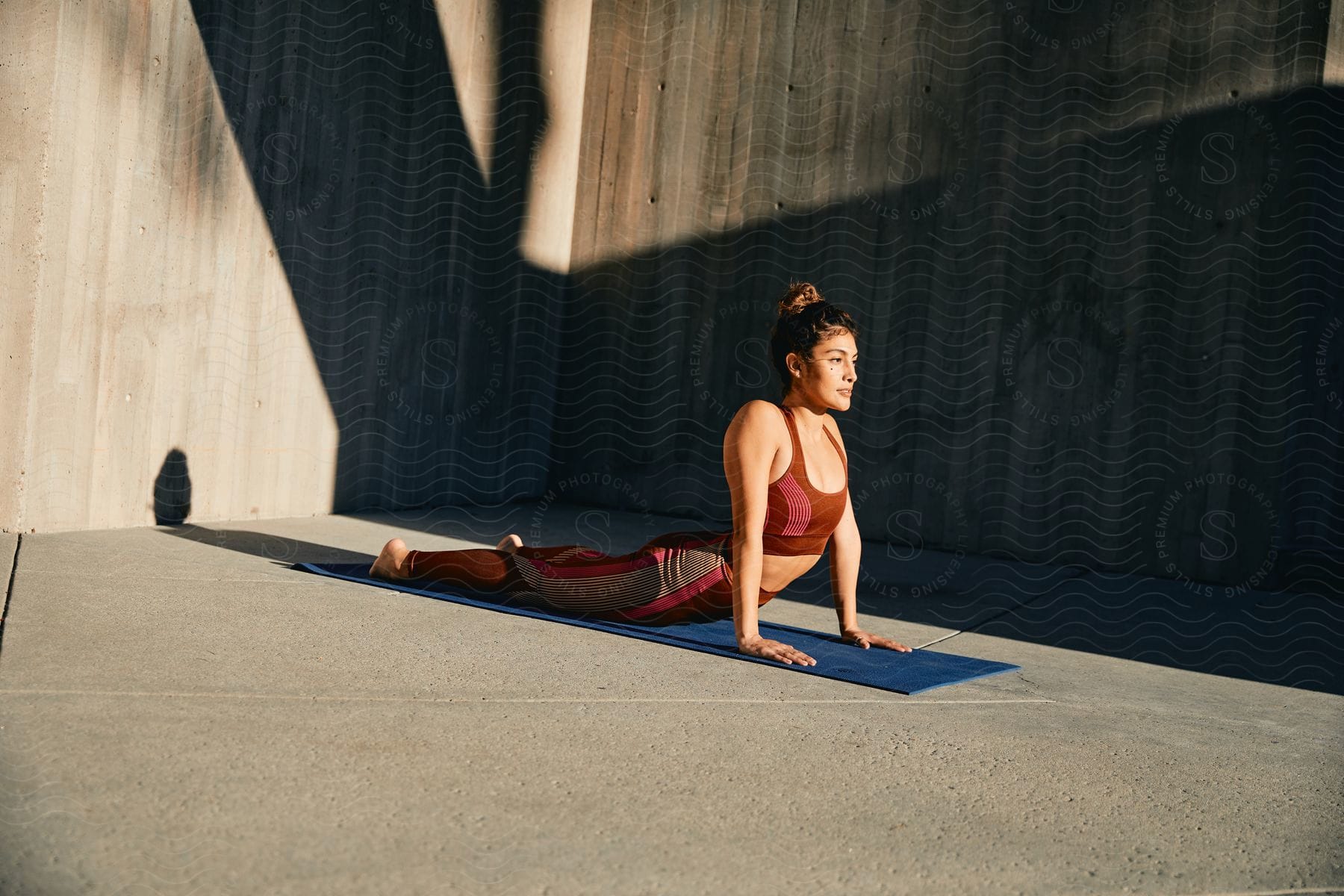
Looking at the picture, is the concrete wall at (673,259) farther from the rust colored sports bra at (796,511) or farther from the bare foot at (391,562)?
the rust colored sports bra at (796,511)

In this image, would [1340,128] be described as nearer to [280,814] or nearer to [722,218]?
[722,218]

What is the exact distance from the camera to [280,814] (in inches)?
65.3

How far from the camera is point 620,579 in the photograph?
10.6ft

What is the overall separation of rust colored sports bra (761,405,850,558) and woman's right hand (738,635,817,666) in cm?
25

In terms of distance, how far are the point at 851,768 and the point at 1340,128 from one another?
4.34m

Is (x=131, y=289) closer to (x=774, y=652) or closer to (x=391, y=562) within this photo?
(x=391, y=562)

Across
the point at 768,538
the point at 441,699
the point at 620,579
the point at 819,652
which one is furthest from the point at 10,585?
the point at 819,652

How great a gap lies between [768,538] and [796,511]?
11cm

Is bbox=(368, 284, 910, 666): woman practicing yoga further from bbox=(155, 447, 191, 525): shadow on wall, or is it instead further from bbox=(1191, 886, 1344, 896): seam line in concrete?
bbox=(155, 447, 191, 525): shadow on wall

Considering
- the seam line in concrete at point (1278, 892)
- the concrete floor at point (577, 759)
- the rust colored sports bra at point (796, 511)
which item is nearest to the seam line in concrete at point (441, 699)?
the concrete floor at point (577, 759)

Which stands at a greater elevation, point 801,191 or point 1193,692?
point 801,191

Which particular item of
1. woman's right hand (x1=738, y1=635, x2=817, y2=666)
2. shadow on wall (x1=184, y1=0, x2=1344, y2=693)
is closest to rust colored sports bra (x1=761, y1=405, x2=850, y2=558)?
woman's right hand (x1=738, y1=635, x2=817, y2=666)

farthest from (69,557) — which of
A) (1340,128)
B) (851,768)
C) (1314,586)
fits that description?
(1340,128)

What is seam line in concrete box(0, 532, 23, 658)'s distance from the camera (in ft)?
8.76
